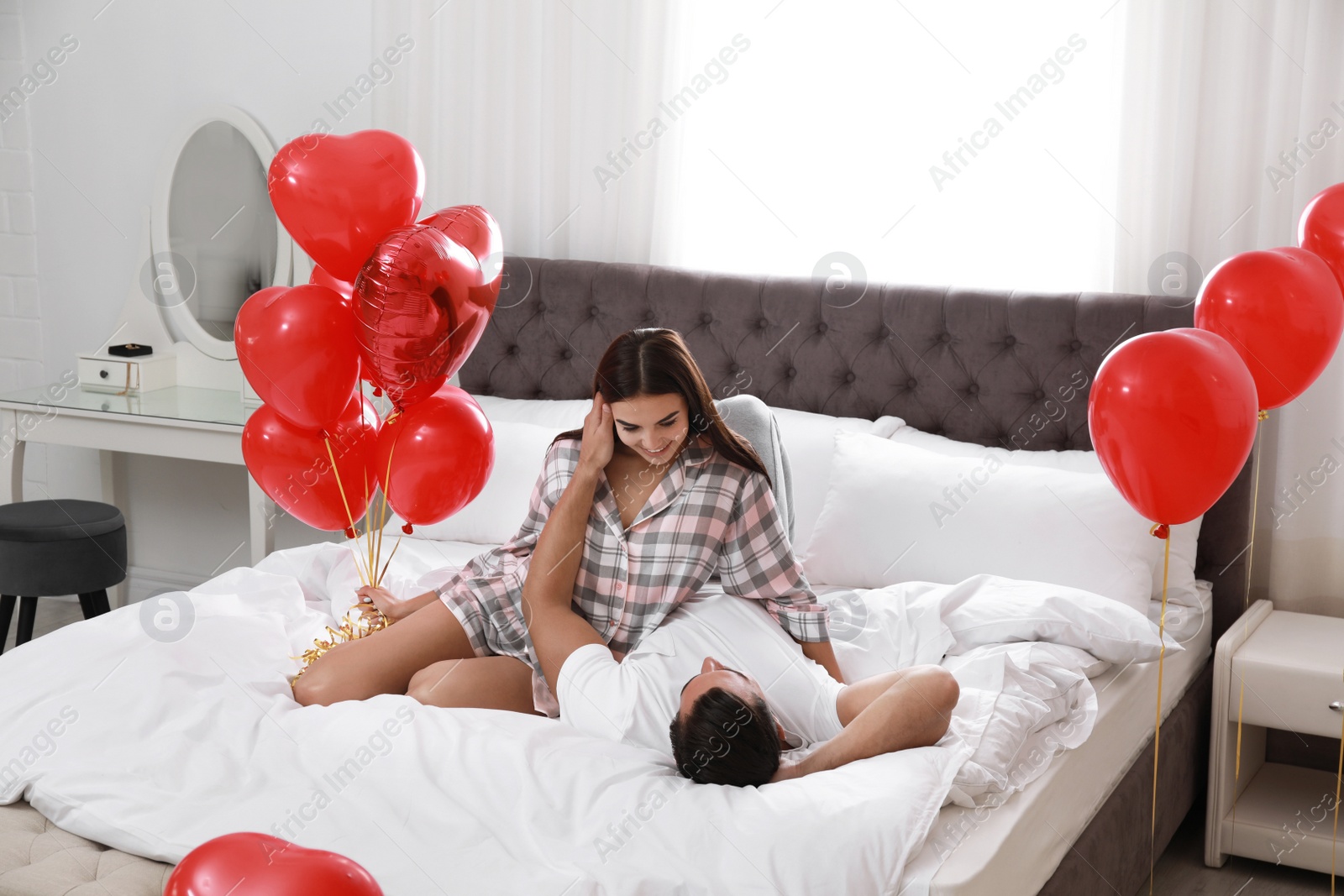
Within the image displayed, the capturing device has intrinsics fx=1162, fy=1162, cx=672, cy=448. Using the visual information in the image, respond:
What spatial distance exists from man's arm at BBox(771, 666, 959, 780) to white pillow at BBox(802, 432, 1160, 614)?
2.58 feet

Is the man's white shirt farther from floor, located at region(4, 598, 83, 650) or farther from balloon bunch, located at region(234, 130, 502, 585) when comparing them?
floor, located at region(4, 598, 83, 650)

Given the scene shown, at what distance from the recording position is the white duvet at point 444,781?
56.3 inches

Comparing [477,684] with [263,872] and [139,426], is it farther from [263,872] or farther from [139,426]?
[139,426]

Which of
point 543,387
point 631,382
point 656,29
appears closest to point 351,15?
point 656,29

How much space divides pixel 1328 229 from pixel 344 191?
167 centimetres

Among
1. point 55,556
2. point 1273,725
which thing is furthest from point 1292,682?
point 55,556

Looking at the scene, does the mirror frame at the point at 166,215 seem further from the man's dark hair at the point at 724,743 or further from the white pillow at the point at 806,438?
the man's dark hair at the point at 724,743

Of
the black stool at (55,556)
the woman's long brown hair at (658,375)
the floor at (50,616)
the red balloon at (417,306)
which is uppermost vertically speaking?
the red balloon at (417,306)

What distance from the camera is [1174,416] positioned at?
63.7 inches

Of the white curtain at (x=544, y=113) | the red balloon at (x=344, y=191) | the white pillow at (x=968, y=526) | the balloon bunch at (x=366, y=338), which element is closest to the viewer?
the balloon bunch at (x=366, y=338)

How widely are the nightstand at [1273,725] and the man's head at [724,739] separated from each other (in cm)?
126

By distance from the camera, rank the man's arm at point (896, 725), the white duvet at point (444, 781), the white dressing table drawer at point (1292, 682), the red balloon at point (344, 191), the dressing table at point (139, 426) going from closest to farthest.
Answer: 1. the white duvet at point (444, 781)
2. the man's arm at point (896, 725)
3. the red balloon at point (344, 191)
4. the white dressing table drawer at point (1292, 682)
5. the dressing table at point (139, 426)

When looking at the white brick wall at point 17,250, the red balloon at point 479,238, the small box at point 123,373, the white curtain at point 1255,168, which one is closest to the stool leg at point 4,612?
the small box at point 123,373

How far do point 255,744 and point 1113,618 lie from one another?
5.01 ft
